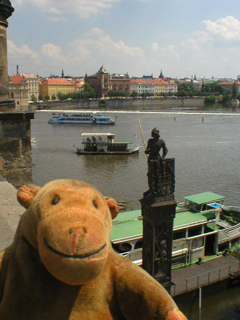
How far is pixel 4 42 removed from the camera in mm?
7652

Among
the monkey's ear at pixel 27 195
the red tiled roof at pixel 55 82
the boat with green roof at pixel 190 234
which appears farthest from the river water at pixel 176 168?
the red tiled roof at pixel 55 82

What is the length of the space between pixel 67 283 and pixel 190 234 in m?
7.55

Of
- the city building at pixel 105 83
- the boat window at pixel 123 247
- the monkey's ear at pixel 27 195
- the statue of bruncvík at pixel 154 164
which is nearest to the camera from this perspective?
the monkey's ear at pixel 27 195

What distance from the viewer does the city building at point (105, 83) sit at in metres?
112

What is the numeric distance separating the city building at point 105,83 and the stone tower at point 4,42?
10179 cm

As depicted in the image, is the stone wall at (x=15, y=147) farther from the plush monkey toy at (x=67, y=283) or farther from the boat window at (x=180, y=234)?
the plush monkey toy at (x=67, y=283)

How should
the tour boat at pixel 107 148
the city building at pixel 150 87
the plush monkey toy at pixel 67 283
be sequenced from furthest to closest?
the city building at pixel 150 87
the tour boat at pixel 107 148
the plush monkey toy at pixel 67 283

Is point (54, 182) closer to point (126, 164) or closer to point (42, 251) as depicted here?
point (42, 251)

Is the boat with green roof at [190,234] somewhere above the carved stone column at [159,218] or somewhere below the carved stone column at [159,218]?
below

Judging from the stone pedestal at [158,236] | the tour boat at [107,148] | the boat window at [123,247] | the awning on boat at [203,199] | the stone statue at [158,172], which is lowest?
the tour boat at [107,148]

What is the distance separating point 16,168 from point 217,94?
341ft

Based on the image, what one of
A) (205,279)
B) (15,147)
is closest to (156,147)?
(15,147)

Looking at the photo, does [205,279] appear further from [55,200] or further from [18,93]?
[18,93]

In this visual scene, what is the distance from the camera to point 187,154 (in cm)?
2414
